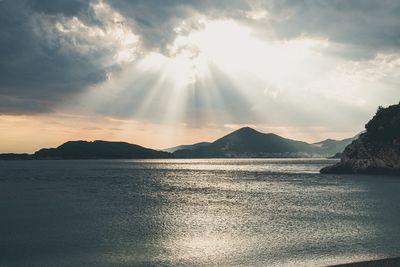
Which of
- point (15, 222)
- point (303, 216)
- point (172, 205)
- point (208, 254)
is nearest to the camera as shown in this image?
point (208, 254)

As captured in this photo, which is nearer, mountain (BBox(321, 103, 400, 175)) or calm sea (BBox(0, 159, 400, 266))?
calm sea (BBox(0, 159, 400, 266))

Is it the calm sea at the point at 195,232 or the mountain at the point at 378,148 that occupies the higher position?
the mountain at the point at 378,148

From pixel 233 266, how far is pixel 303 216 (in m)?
31.1

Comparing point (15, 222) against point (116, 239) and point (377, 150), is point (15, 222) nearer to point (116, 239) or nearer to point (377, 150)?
point (116, 239)

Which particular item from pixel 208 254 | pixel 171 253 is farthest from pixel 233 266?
pixel 171 253

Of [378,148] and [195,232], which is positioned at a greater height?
[378,148]

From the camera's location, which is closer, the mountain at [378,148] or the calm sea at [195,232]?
the calm sea at [195,232]

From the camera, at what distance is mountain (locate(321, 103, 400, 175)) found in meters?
164

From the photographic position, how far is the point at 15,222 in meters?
53.2

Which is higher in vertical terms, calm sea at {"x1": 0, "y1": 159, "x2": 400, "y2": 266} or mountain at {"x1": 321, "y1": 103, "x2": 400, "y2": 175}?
mountain at {"x1": 321, "y1": 103, "x2": 400, "y2": 175}

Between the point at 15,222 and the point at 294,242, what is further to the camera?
the point at 15,222

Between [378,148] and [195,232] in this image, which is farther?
[378,148]

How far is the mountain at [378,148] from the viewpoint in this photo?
164250mm

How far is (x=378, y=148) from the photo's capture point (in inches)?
6575
